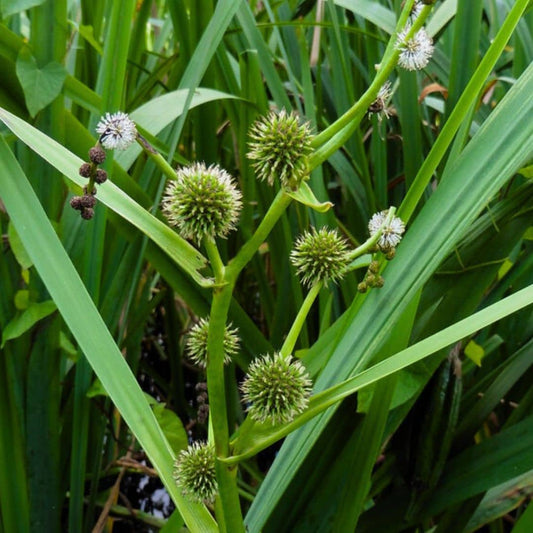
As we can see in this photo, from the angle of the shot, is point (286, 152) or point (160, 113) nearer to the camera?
point (286, 152)

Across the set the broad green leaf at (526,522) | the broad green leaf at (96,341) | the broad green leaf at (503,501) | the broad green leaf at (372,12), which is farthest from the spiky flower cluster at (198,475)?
the broad green leaf at (372,12)

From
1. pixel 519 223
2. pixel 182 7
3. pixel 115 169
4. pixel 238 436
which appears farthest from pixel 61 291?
pixel 182 7

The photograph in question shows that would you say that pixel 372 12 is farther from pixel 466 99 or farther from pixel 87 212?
pixel 87 212

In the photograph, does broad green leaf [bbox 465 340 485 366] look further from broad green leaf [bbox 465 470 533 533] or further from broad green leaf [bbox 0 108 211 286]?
broad green leaf [bbox 0 108 211 286]

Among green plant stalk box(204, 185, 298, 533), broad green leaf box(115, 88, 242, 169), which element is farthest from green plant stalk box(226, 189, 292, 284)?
broad green leaf box(115, 88, 242, 169)

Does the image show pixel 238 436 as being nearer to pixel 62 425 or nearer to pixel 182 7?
pixel 62 425

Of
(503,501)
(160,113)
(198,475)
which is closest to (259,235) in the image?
(198,475)
